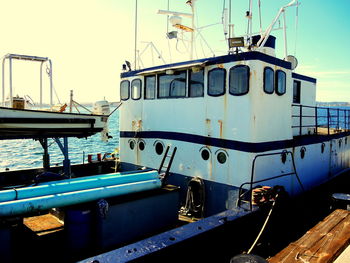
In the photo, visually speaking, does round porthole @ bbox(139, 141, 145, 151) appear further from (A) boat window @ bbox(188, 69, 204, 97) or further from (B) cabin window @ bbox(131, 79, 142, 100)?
(A) boat window @ bbox(188, 69, 204, 97)


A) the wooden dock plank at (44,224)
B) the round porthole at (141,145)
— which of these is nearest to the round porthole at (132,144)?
the round porthole at (141,145)

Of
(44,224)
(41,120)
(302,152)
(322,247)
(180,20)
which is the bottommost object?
Answer: (44,224)

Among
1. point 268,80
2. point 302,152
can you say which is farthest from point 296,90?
point 268,80

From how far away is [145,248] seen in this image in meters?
4.30

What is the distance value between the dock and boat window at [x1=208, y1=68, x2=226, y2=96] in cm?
427

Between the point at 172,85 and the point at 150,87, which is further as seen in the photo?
the point at 150,87

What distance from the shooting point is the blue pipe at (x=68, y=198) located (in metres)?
5.13

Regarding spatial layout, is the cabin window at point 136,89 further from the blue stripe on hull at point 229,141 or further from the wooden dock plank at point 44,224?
the wooden dock plank at point 44,224

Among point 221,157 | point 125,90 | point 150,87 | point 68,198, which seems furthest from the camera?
point 125,90

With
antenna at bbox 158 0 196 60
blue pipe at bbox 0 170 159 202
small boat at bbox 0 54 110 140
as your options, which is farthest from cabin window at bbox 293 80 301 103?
small boat at bbox 0 54 110 140

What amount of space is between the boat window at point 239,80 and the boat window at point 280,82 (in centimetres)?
132

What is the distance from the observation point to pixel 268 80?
8141 mm

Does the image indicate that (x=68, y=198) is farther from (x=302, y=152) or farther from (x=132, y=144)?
(x=302, y=152)

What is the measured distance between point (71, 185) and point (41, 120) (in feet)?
14.0
